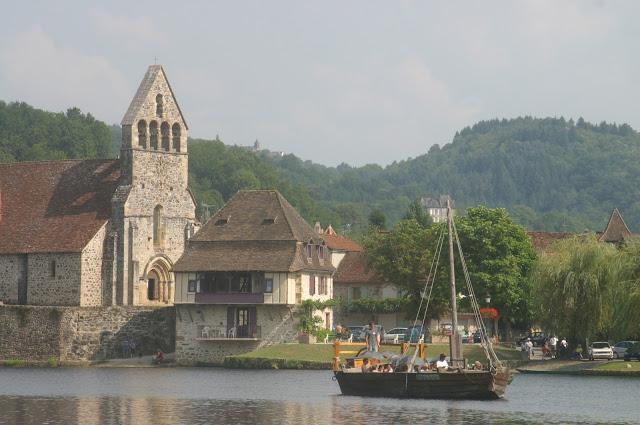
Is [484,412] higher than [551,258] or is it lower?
lower

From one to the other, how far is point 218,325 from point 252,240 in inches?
236

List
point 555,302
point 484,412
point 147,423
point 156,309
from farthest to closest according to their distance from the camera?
point 156,309, point 555,302, point 484,412, point 147,423

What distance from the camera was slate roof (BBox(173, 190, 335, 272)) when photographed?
7225cm

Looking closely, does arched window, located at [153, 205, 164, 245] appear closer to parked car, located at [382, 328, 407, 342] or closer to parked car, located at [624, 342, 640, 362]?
parked car, located at [382, 328, 407, 342]

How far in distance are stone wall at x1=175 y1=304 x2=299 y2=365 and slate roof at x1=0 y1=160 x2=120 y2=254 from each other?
868cm

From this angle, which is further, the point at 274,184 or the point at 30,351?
the point at 274,184

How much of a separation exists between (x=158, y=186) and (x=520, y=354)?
2751 cm

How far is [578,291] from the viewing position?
213 feet

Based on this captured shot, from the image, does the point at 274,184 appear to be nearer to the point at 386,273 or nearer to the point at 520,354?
the point at 386,273

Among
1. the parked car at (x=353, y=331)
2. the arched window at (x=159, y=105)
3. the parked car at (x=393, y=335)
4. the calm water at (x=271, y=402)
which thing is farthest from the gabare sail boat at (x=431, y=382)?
the arched window at (x=159, y=105)

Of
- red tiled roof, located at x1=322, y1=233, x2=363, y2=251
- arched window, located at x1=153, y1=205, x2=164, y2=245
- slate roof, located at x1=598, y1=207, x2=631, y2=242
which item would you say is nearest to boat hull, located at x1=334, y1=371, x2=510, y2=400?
arched window, located at x1=153, y1=205, x2=164, y2=245

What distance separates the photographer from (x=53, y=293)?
75312mm

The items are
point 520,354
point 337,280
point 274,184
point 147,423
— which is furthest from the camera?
point 274,184

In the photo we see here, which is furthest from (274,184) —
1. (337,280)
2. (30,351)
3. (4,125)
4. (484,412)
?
(484,412)
